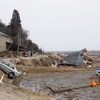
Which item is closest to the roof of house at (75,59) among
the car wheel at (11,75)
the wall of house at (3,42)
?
the wall of house at (3,42)

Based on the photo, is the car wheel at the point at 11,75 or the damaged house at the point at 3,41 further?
the damaged house at the point at 3,41

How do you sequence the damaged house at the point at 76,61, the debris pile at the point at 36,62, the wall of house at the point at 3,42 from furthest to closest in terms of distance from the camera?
the wall of house at the point at 3,42
the damaged house at the point at 76,61
the debris pile at the point at 36,62

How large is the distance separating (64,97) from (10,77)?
441 inches

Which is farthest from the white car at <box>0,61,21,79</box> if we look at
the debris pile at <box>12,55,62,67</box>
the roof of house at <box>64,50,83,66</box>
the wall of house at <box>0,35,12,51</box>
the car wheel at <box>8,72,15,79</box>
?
the wall of house at <box>0,35,12,51</box>

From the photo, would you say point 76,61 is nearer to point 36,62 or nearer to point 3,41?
point 36,62

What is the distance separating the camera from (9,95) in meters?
17.8

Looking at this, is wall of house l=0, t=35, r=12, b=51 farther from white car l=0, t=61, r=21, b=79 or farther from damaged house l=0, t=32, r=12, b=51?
white car l=0, t=61, r=21, b=79

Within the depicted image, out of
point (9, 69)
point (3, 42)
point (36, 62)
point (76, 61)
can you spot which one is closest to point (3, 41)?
point (3, 42)

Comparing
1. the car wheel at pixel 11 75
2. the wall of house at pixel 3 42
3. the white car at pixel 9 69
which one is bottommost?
the car wheel at pixel 11 75

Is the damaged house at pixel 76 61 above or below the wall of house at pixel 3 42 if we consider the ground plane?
below

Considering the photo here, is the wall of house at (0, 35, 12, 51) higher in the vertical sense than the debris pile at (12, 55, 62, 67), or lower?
higher

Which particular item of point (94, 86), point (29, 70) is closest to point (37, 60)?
point (29, 70)

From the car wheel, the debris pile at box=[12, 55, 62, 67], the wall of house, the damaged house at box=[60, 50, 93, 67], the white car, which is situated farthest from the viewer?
the wall of house

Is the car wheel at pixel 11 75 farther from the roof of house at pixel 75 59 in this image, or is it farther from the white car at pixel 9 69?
the roof of house at pixel 75 59
